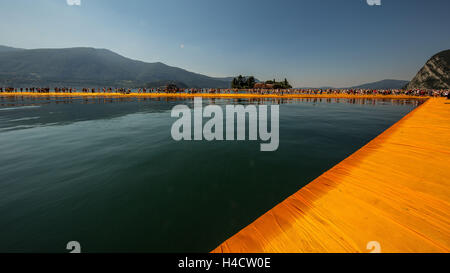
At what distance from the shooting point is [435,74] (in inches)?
5891

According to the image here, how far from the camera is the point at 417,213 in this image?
88.2 inches

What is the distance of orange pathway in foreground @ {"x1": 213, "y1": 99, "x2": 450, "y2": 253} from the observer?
1.87m

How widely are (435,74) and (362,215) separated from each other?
248m

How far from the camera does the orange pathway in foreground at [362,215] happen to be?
187 cm

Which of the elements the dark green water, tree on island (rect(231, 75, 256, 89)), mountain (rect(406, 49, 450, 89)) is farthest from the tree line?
mountain (rect(406, 49, 450, 89))

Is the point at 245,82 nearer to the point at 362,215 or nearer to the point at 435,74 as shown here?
the point at 362,215

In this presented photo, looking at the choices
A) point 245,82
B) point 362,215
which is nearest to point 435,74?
point 245,82

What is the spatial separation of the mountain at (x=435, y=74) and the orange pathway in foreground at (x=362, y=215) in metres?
231

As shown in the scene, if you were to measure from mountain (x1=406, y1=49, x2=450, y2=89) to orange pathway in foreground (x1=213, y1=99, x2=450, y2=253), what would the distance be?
231003 millimetres

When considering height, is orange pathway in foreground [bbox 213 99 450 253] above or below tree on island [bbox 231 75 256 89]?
below

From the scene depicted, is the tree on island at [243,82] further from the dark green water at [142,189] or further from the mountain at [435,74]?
the mountain at [435,74]

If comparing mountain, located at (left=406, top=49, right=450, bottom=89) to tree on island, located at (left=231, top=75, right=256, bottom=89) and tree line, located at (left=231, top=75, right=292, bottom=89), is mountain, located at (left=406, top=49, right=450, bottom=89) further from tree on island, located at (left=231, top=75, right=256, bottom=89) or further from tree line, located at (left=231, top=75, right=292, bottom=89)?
tree on island, located at (left=231, top=75, right=256, bottom=89)
